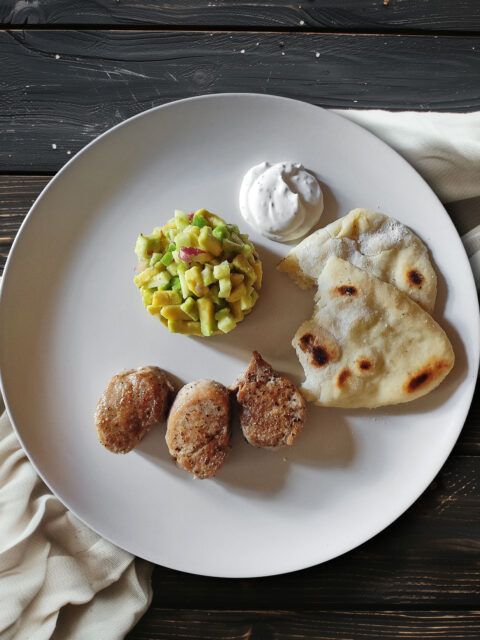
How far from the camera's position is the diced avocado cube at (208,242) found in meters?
2.17

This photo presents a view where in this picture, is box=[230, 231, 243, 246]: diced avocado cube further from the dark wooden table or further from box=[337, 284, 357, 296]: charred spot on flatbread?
the dark wooden table

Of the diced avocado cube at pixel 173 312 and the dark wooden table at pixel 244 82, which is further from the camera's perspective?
the dark wooden table at pixel 244 82

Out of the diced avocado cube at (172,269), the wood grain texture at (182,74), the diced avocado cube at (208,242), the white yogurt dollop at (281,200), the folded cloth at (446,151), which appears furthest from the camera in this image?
the wood grain texture at (182,74)

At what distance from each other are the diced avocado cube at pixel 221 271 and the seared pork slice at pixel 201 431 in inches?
19.4

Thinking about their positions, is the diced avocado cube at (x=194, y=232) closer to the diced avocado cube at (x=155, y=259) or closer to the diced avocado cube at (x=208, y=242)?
the diced avocado cube at (x=208, y=242)

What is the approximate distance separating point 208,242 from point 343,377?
0.80 m

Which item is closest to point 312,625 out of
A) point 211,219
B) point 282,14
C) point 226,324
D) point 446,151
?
point 226,324

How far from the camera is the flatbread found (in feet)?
7.89

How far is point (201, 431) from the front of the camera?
2312 millimetres

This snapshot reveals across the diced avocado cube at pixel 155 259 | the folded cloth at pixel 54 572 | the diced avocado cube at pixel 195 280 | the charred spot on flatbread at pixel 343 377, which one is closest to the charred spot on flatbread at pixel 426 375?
the charred spot on flatbread at pixel 343 377

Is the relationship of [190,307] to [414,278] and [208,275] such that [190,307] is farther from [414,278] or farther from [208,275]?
[414,278]

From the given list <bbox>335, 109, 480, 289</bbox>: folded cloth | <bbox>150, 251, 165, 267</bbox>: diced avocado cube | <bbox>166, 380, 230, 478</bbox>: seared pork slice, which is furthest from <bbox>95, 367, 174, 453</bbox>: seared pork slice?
<bbox>335, 109, 480, 289</bbox>: folded cloth

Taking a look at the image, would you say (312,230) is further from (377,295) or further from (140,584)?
(140,584)

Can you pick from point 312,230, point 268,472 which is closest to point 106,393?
point 268,472
